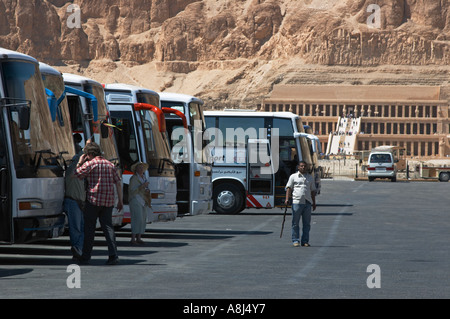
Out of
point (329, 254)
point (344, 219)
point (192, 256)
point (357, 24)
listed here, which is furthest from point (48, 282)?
point (357, 24)

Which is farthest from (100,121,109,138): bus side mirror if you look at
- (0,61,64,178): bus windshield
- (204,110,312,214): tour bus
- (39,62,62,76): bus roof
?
(204,110,312,214): tour bus

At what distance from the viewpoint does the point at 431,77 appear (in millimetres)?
175250

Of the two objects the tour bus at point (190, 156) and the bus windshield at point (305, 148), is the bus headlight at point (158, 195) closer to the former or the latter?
the tour bus at point (190, 156)

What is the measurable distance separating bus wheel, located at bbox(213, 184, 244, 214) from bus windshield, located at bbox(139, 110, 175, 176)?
28.0 ft

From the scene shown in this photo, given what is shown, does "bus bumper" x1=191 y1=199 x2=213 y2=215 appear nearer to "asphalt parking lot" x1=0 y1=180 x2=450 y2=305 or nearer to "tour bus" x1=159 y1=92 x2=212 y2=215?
"tour bus" x1=159 y1=92 x2=212 y2=215

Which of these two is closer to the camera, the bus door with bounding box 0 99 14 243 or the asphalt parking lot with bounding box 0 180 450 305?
the asphalt parking lot with bounding box 0 180 450 305

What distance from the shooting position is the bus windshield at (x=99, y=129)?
1734 centimetres

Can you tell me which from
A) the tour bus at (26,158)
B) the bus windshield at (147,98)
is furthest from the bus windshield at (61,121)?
the bus windshield at (147,98)

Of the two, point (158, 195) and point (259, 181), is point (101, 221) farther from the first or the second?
point (259, 181)

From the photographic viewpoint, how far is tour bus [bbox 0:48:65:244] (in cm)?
1332

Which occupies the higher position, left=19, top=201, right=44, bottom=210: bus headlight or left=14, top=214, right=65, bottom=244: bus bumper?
left=19, top=201, right=44, bottom=210: bus headlight

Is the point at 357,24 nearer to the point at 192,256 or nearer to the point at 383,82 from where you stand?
the point at 383,82

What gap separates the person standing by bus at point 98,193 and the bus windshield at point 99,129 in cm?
306

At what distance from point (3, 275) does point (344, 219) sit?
1453cm
